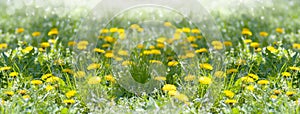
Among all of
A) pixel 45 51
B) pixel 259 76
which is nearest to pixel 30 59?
pixel 45 51

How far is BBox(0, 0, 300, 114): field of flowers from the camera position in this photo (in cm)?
409

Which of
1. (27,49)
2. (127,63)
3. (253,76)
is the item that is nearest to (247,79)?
(253,76)

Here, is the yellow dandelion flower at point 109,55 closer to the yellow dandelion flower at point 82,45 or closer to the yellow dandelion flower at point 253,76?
the yellow dandelion flower at point 82,45

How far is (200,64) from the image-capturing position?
4102 millimetres

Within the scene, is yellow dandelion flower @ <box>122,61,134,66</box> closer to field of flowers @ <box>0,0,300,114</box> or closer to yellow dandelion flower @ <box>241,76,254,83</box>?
field of flowers @ <box>0,0,300,114</box>

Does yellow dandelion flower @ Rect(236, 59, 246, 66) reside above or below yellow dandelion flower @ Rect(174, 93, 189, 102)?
above

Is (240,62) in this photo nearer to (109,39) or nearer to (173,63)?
(173,63)

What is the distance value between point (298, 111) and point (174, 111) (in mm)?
845

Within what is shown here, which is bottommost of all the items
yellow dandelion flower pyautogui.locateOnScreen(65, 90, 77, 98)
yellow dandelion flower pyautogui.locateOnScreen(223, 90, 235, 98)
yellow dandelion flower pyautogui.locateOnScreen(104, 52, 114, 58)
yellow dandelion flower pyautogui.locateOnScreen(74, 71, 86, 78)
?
yellow dandelion flower pyautogui.locateOnScreen(223, 90, 235, 98)

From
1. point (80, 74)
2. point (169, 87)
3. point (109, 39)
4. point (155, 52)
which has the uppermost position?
point (109, 39)

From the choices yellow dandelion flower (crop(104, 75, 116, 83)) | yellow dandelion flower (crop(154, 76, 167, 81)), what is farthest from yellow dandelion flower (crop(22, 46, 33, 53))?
yellow dandelion flower (crop(154, 76, 167, 81))

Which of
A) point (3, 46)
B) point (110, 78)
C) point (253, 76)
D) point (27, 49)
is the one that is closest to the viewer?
point (110, 78)

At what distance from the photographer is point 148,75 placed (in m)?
4.11

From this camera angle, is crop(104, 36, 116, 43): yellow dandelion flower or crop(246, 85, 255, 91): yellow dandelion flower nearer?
crop(104, 36, 116, 43): yellow dandelion flower
